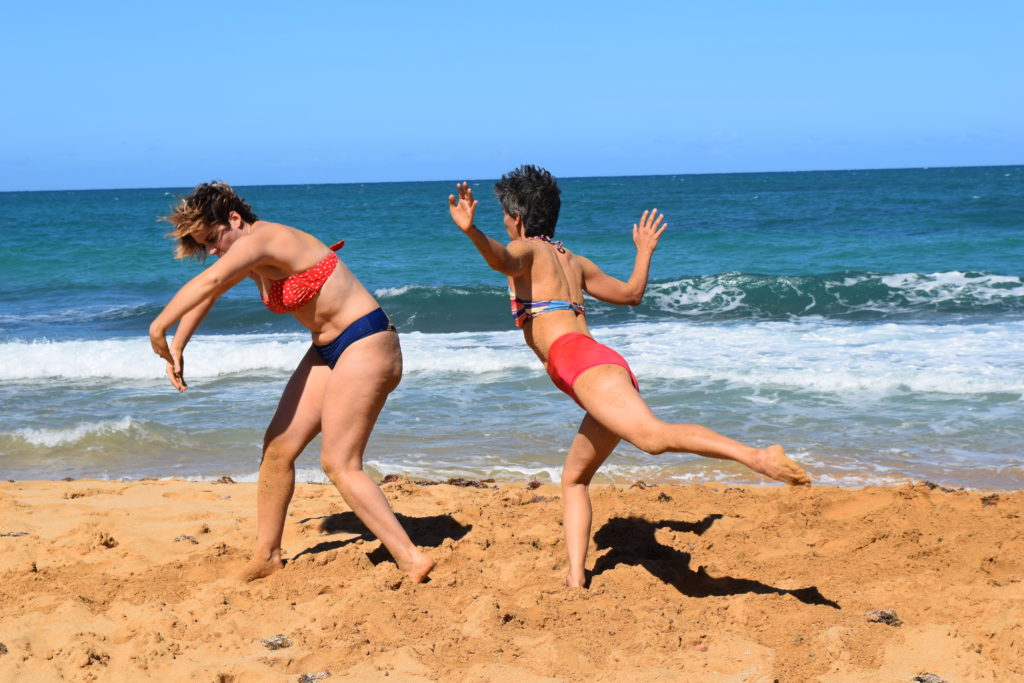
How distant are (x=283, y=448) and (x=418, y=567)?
78 centimetres

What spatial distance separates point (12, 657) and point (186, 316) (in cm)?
134

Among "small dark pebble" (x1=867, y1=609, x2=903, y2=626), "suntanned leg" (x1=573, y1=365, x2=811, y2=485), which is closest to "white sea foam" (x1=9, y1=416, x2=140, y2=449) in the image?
"suntanned leg" (x1=573, y1=365, x2=811, y2=485)

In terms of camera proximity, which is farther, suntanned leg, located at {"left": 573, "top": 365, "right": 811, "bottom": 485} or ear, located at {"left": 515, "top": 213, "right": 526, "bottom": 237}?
ear, located at {"left": 515, "top": 213, "right": 526, "bottom": 237}

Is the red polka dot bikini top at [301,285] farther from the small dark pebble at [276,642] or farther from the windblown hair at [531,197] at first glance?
the small dark pebble at [276,642]

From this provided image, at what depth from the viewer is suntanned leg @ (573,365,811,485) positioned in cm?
299

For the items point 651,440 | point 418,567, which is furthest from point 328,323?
point 651,440

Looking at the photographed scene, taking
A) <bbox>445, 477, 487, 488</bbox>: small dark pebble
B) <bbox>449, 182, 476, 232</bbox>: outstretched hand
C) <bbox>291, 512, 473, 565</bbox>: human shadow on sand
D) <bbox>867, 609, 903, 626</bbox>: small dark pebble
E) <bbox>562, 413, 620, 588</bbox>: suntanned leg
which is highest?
<bbox>449, 182, 476, 232</bbox>: outstretched hand

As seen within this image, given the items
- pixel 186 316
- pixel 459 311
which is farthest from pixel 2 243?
pixel 186 316

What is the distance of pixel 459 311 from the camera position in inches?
689

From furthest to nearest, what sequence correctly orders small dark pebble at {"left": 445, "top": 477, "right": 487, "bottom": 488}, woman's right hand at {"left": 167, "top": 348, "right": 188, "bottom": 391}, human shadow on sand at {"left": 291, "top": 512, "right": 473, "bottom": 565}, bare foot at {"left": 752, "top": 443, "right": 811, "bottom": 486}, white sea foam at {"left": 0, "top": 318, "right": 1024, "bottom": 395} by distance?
white sea foam at {"left": 0, "top": 318, "right": 1024, "bottom": 395} → small dark pebble at {"left": 445, "top": 477, "right": 487, "bottom": 488} → human shadow on sand at {"left": 291, "top": 512, "right": 473, "bottom": 565} → woman's right hand at {"left": 167, "top": 348, "right": 188, "bottom": 391} → bare foot at {"left": 752, "top": 443, "right": 811, "bottom": 486}

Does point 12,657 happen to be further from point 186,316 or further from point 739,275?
point 739,275

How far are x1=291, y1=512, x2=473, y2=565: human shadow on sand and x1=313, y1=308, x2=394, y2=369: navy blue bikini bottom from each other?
1.00 m

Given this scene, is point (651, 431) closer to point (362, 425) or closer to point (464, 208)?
point (464, 208)

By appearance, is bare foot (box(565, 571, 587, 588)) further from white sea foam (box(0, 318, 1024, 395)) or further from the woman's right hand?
white sea foam (box(0, 318, 1024, 395))
